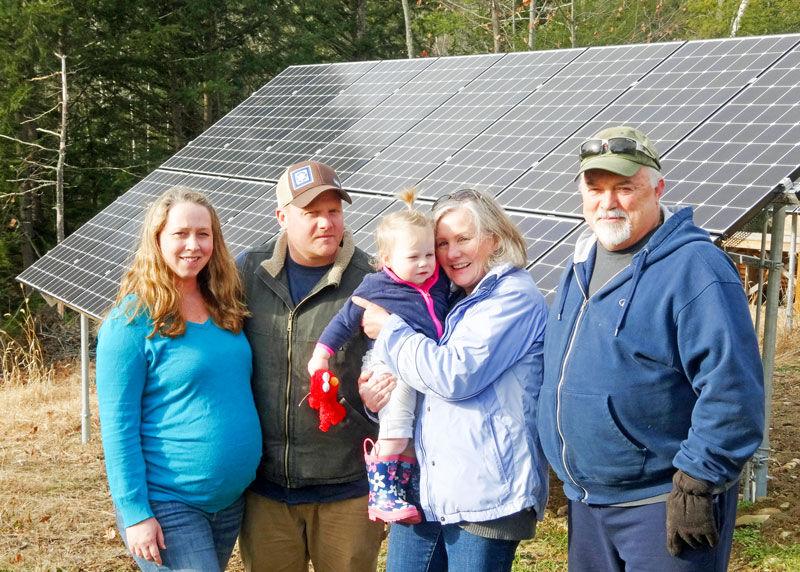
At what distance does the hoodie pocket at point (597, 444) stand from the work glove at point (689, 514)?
6.4 inches

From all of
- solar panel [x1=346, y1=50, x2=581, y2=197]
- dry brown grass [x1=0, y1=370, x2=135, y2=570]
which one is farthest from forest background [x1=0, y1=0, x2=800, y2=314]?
solar panel [x1=346, y1=50, x2=581, y2=197]

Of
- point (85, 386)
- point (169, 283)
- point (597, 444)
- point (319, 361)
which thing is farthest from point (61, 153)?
point (597, 444)

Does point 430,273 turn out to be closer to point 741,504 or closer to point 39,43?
point 741,504

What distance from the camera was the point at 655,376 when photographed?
2.94m

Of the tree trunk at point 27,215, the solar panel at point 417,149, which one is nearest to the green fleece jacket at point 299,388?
the solar panel at point 417,149

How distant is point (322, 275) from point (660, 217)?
1.41 metres

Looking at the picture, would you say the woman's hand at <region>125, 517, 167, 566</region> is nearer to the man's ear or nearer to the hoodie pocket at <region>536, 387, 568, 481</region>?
the hoodie pocket at <region>536, 387, 568, 481</region>

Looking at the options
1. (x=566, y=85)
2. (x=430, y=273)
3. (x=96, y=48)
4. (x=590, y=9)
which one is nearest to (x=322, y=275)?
(x=430, y=273)

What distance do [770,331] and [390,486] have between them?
405 cm

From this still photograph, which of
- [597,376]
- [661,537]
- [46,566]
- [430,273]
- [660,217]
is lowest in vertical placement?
[46,566]

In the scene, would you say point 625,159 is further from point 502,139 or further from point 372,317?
point 502,139

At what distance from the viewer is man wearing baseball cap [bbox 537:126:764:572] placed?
2816mm

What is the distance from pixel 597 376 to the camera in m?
3.05

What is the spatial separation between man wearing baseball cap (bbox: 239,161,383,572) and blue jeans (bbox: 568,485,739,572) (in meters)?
1.01
